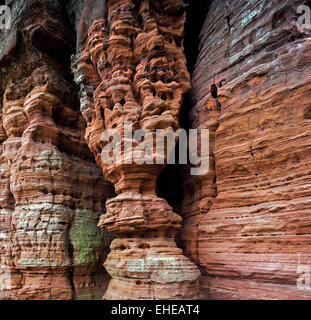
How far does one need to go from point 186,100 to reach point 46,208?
5.74m

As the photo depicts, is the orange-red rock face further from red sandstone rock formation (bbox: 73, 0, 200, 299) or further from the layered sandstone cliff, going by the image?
red sandstone rock formation (bbox: 73, 0, 200, 299)

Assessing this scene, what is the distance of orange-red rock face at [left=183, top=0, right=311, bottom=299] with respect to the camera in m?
5.24

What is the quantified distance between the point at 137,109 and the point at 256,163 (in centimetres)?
337

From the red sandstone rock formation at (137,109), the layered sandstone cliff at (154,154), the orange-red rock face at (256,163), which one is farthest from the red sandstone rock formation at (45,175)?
the orange-red rock face at (256,163)

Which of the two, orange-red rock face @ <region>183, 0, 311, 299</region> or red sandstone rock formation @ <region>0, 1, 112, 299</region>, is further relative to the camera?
red sandstone rock formation @ <region>0, 1, 112, 299</region>

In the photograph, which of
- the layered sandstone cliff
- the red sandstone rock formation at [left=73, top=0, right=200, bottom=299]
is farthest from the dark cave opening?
the red sandstone rock formation at [left=73, top=0, right=200, bottom=299]

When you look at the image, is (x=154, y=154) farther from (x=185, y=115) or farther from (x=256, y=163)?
(x=256, y=163)

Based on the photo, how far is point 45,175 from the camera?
8.74 meters

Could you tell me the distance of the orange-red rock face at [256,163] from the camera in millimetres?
5242

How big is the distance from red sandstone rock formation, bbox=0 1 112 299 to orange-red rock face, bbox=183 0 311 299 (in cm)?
373

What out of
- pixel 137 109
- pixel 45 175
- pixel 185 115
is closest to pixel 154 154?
pixel 137 109

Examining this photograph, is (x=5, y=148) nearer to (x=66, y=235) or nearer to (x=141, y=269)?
(x=66, y=235)

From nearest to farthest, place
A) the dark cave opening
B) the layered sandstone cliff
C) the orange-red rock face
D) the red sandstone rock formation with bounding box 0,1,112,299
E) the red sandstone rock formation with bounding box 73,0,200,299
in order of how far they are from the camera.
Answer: the orange-red rock face
the layered sandstone cliff
the red sandstone rock formation with bounding box 73,0,200,299
the red sandstone rock formation with bounding box 0,1,112,299
the dark cave opening

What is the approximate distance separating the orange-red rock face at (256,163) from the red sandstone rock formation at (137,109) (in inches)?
32.5
